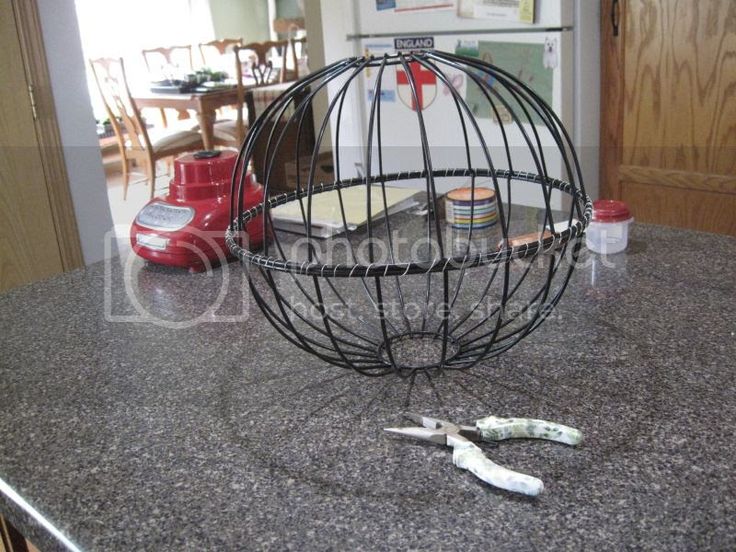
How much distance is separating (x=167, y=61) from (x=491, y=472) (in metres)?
6.32

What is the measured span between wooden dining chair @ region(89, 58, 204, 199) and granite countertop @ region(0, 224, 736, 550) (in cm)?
375

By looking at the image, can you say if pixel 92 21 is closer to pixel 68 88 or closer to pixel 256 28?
pixel 256 28

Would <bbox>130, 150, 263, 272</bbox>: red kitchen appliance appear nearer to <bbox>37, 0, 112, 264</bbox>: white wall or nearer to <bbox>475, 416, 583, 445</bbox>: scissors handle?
<bbox>475, 416, 583, 445</bbox>: scissors handle

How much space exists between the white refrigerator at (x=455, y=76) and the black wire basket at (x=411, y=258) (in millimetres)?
916

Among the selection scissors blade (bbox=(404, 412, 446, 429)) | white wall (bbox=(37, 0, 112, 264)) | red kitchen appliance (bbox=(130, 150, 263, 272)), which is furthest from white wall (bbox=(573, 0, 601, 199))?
scissors blade (bbox=(404, 412, 446, 429))

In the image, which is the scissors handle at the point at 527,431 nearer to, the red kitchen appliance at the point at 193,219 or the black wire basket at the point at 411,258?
the black wire basket at the point at 411,258

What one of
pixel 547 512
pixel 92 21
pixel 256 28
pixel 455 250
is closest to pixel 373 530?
pixel 547 512

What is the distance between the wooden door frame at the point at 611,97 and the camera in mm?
2270

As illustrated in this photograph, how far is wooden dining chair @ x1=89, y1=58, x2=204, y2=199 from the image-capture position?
4613mm

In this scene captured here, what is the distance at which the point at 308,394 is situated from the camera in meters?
0.82

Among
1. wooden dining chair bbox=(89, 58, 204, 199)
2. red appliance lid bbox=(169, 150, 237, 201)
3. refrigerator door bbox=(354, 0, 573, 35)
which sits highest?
refrigerator door bbox=(354, 0, 573, 35)

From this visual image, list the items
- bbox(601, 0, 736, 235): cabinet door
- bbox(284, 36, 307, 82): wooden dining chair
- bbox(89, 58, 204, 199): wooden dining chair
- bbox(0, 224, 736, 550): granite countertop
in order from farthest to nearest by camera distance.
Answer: bbox(284, 36, 307, 82): wooden dining chair, bbox(89, 58, 204, 199): wooden dining chair, bbox(601, 0, 736, 235): cabinet door, bbox(0, 224, 736, 550): granite countertop

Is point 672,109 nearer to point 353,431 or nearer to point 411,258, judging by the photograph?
point 411,258

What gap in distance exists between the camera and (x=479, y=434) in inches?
27.6
